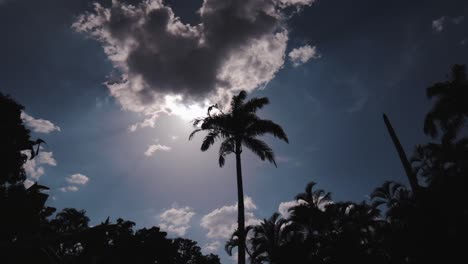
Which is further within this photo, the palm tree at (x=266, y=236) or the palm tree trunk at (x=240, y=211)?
the palm tree at (x=266, y=236)

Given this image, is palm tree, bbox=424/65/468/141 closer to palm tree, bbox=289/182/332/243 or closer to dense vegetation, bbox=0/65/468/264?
dense vegetation, bbox=0/65/468/264

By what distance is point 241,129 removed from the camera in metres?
18.8

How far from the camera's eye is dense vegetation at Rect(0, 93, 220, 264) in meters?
2.92

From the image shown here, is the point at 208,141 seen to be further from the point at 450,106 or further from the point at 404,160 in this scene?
the point at 450,106

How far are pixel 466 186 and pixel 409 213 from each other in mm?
2807

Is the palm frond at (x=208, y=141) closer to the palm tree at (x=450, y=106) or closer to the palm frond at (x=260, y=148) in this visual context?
the palm frond at (x=260, y=148)

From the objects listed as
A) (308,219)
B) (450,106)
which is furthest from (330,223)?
(450,106)

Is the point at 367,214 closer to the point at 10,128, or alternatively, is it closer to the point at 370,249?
the point at 370,249

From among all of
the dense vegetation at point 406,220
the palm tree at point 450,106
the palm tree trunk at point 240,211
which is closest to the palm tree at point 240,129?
the palm tree trunk at point 240,211

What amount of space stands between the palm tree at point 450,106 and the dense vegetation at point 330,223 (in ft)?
0.19

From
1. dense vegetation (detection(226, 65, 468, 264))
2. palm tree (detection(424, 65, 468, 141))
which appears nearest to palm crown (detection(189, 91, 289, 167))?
dense vegetation (detection(226, 65, 468, 264))

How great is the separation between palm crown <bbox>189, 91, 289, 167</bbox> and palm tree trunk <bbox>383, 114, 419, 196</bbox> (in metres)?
6.34

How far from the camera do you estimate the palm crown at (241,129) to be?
18.5m

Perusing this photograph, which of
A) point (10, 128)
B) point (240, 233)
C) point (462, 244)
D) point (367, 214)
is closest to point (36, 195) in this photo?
point (10, 128)
